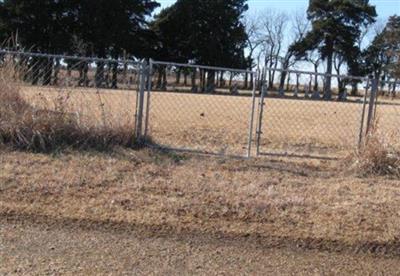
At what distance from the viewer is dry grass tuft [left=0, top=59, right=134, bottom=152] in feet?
25.8

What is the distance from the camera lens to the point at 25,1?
5025 cm

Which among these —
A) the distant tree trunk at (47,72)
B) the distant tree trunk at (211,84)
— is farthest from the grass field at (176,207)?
the distant tree trunk at (211,84)

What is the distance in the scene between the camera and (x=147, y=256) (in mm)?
4398

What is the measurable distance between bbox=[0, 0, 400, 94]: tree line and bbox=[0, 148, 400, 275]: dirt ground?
29.5 meters

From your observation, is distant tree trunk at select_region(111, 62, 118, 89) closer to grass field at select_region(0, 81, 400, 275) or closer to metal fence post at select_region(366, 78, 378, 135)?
grass field at select_region(0, 81, 400, 275)

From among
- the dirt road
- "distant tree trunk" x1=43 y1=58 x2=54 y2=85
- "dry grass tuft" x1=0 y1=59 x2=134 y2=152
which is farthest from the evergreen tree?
the dirt road

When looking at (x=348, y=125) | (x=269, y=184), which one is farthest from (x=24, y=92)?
(x=348, y=125)

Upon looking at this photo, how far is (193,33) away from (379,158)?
5714 centimetres

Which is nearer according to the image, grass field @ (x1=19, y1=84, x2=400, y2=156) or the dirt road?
the dirt road

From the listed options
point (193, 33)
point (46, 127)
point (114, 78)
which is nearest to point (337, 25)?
point (193, 33)

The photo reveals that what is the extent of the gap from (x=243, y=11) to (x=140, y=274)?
6912 centimetres

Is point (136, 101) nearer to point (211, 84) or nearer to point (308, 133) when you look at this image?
point (308, 133)

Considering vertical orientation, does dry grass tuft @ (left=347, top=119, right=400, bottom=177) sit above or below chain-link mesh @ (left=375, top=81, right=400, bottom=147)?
below

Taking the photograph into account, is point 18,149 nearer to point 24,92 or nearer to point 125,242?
point 24,92
